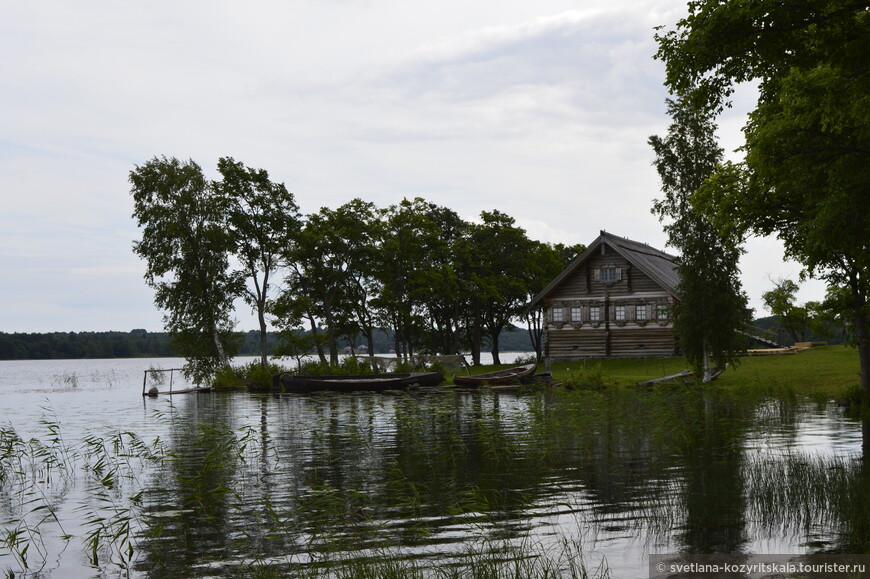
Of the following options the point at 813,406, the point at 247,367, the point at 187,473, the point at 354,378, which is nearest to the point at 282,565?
the point at 187,473

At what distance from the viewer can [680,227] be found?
34.5 meters

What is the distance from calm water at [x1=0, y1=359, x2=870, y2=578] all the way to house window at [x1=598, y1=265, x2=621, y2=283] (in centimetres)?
2737

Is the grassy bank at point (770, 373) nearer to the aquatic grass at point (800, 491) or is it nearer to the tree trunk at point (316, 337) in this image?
the aquatic grass at point (800, 491)

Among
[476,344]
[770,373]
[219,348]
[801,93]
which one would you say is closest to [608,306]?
[476,344]

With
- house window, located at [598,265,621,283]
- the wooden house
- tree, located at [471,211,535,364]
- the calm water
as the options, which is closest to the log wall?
the wooden house

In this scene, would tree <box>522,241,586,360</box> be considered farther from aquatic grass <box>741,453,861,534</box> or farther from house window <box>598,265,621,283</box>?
aquatic grass <box>741,453,861,534</box>

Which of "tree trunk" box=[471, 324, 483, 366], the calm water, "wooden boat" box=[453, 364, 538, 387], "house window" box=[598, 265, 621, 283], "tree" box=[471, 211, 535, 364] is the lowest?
the calm water

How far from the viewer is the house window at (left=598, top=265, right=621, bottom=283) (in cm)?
5191

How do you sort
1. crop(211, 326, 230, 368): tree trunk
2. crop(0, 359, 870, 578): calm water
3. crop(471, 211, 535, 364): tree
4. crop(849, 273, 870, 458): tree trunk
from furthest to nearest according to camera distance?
crop(471, 211, 535, 364): tree
crop(211, 326, 230, 368): tree trunk
crop(849, 273, 870, 458): tree trunk
crop(0, 359, 870, 578): calm water

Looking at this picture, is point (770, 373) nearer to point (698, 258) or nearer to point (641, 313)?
point (698, 258)

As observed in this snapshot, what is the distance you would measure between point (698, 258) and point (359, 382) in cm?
1915

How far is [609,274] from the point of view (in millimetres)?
A: 52125

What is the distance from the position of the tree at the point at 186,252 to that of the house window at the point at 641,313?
25897 mm

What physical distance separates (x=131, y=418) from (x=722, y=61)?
82.3 ft
